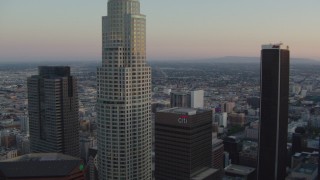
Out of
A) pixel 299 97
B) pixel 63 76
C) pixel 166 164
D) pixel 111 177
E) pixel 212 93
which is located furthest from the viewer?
pixel 212 93

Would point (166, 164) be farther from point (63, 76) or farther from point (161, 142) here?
→ point (63, 76)

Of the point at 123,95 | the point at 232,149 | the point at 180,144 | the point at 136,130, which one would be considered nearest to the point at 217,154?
the point at 180,144

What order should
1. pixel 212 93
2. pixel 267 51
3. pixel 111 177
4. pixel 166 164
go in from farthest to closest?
pixel 212 93 < pixel 267 51 < pixel 166 164 < pixel 111 177

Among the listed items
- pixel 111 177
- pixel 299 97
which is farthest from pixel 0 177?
pixel 299 97

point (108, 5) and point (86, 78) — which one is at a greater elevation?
point (108, 5)

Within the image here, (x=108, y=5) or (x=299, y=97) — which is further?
(x=299, y=97)

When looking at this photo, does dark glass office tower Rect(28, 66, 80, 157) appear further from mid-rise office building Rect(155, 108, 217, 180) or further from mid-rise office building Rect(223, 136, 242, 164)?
mid-rise office building Rect(223, 136, 242, 164)

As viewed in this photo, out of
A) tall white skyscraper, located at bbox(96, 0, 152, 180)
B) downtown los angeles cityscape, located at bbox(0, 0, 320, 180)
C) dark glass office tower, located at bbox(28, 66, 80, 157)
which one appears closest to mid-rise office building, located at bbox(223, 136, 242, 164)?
downtown los angeles cityscape, located at bbox(0, 0, 320, 180)

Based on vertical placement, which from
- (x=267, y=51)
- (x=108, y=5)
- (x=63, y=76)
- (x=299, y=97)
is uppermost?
(x=108, y=5)
